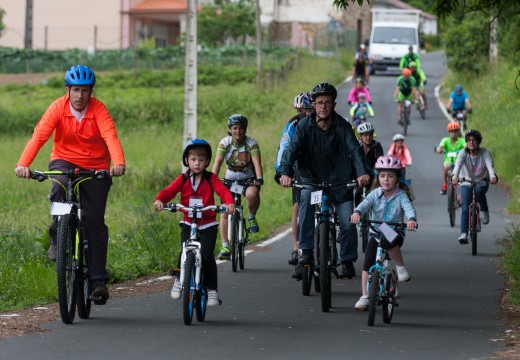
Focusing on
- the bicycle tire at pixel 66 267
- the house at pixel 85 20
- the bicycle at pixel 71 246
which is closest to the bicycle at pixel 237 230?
the bicycle at pixel 71 246

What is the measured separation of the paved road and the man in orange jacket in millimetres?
603

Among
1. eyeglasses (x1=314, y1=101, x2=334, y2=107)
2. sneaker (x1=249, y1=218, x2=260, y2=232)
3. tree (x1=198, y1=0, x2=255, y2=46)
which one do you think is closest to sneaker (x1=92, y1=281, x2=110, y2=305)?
eyeglasses (x1=314, y1=101, x2=334, y2=107)

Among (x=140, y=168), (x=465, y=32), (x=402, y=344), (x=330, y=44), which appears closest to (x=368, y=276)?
(x=402, y=344)

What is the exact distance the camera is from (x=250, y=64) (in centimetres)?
6650

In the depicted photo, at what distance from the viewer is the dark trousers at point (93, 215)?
11.3 m

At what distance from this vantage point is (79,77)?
1115cm

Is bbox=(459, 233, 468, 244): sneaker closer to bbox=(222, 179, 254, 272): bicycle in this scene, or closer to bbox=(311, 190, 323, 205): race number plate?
bbox=(222, 179, 254, 272): bicycle

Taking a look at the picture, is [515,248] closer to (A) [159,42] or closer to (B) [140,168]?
(B) [140,168]

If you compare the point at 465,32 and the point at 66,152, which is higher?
the point at 465,32

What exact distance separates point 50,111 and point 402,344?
3.46 metres

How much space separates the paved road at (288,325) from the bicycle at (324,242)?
0.72 feet

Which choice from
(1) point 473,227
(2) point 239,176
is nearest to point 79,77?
(2) point 239,176

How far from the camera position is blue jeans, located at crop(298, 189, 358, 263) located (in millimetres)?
12773

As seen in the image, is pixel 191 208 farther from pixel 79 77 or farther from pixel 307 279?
pixel 307 279
